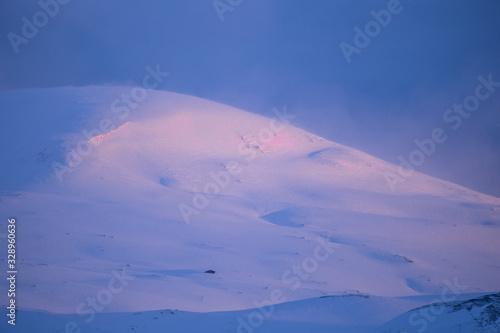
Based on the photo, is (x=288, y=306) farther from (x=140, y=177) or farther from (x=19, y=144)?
(x=19, y=144)

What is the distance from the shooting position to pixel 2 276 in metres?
6.54

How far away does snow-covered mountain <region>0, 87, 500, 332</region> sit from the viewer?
5.71m

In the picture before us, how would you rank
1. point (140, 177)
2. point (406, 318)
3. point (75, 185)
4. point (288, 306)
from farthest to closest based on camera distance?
point (140, 177)
point (75, 185)
point (288, 306)
point (406, 318)

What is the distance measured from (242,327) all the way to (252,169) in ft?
34.7

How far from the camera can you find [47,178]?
41.3ft

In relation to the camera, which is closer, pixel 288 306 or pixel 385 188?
pixel 288 306

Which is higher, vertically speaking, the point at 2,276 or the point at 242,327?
the point at 2,276

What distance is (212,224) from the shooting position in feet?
37.0

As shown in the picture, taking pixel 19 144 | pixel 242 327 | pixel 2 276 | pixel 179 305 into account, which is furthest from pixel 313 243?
pixel 19 144

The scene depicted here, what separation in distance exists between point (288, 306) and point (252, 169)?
32.8 ft

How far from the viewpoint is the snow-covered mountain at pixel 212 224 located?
225 inches

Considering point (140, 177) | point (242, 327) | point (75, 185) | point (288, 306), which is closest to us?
point (242, 327)

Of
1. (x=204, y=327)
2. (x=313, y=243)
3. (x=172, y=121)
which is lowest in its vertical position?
(x=204, y=327)

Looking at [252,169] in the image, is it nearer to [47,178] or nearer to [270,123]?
[270,123]
